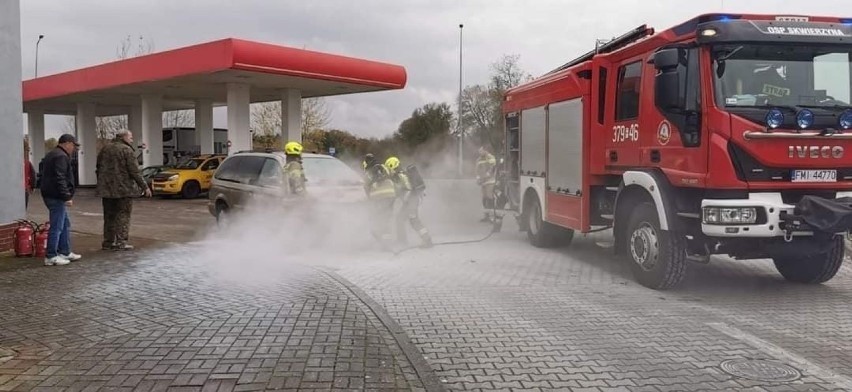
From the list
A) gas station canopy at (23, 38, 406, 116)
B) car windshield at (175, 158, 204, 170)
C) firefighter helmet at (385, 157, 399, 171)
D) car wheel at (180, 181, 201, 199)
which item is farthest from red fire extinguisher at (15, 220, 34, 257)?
car windshield at (175, 158, 204, 170)

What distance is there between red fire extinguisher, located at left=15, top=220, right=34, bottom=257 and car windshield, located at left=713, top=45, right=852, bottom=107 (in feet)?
28.2

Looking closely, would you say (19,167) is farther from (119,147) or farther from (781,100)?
(781,100)

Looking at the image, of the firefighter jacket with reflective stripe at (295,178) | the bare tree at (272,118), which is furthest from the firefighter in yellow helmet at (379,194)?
the bare tree at (272,118)

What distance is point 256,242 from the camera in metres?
10.4

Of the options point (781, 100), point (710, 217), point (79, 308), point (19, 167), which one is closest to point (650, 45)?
point (781, 100)

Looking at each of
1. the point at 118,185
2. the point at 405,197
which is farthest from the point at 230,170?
the point at 405,197

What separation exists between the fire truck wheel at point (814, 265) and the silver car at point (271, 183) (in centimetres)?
607

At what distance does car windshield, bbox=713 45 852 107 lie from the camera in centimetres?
642

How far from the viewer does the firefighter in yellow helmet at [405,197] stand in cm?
1015

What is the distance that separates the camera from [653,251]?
718cm

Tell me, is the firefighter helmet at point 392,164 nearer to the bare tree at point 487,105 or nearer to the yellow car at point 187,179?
the yellow car at point 187,179

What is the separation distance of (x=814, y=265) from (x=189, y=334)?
6766 millimetres

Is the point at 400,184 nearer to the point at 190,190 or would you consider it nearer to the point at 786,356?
the point at 786,356

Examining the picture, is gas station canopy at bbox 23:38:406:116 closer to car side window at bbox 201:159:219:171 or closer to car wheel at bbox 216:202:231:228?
car side window at bbox 201:159:219:171
